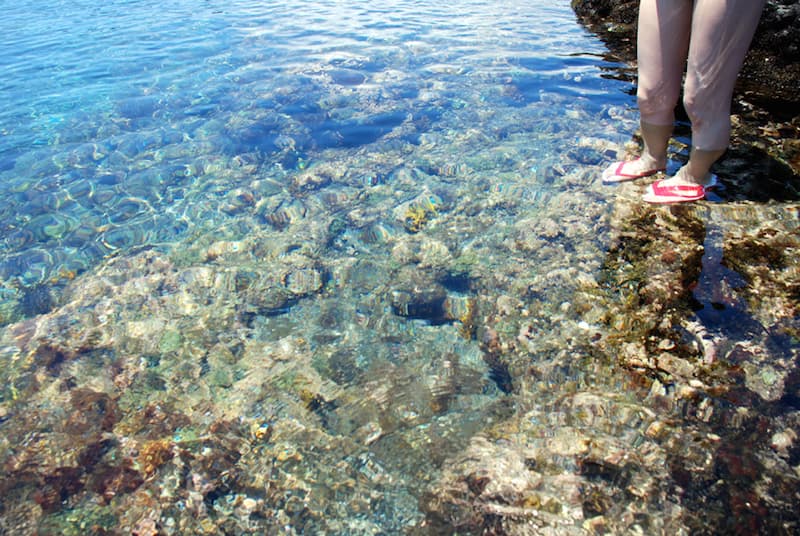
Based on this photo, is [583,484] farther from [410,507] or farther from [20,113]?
[20,113]

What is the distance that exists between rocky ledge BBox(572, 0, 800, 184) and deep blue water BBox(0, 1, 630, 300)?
1498 mm

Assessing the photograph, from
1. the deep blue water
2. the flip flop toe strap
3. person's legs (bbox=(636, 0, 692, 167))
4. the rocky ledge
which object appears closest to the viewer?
person's legs (bbox=(636, 0, 692, 167))

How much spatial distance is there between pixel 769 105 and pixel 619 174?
10.1 feet

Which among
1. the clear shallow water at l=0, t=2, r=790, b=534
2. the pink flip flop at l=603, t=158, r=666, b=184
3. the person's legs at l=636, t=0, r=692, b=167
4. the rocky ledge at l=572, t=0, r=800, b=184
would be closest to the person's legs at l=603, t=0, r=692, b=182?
the person's legs at l=636, t=0, r=692, b=167

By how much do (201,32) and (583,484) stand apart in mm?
14462

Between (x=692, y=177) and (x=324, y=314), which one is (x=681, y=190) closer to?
(x=692, y=177)

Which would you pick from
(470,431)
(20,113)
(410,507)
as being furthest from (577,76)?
(20,113)

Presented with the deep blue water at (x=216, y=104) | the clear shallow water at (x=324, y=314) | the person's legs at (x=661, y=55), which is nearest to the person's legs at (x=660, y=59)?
the person's legs at (x=661, y=55)

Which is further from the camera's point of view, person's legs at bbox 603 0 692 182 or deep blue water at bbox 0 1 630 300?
deep blue water at bbox 0 1 630 300

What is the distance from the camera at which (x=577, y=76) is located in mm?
7691

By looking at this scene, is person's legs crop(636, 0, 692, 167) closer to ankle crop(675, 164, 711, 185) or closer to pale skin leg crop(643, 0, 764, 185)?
pale skin leg crop(643, 0, 764, 185)

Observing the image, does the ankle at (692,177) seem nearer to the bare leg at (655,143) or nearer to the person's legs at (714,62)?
the person's legs at (714,62)

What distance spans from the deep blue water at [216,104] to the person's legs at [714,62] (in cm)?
212

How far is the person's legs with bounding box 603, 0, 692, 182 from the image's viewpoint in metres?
3.17
